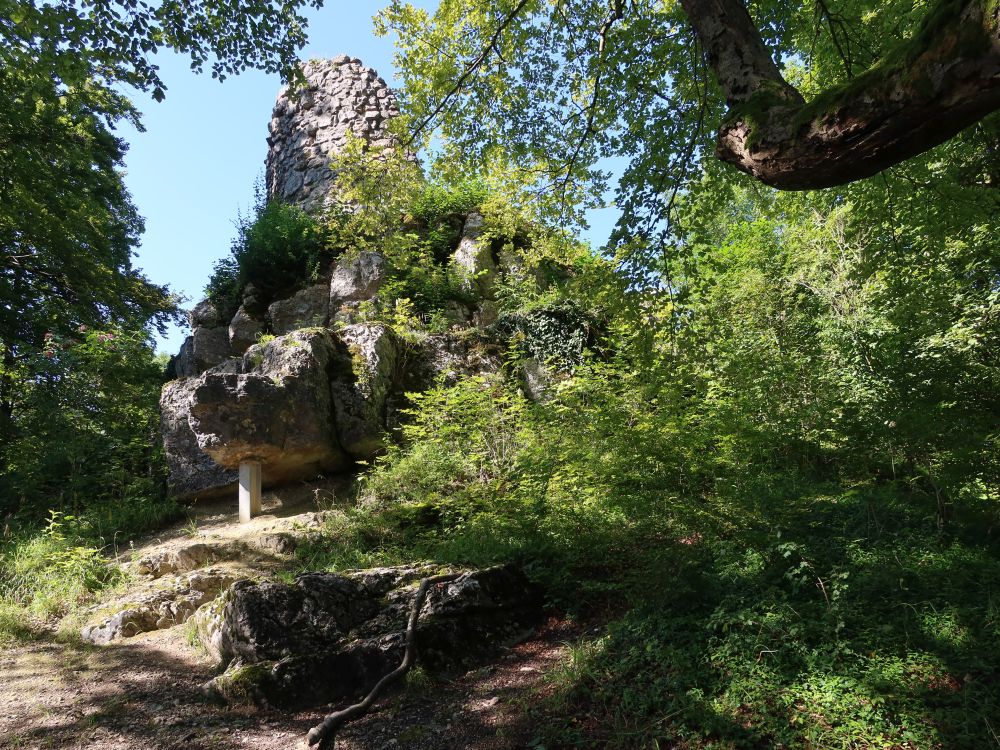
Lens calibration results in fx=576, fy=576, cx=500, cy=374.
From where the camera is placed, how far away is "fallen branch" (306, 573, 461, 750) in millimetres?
3543

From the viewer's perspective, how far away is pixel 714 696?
10.6ft

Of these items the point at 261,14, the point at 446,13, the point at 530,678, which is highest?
the point at 446,13

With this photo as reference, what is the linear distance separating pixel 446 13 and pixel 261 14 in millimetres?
1908

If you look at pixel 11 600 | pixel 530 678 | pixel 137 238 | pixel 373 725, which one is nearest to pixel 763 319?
pixel 530 678

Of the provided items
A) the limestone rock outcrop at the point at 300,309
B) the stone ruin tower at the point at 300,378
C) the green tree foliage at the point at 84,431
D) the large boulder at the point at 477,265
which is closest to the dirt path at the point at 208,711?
the stone ruin tower at the point at 300,378

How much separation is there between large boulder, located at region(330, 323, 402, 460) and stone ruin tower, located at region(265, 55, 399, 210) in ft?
30.1

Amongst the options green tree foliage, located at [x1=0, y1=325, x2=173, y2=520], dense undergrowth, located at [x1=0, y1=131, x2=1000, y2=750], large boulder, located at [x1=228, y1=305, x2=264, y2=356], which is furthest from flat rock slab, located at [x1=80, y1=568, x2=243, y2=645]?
large boulder, located at [x1=228, y1=305, x2=264, y2=356]

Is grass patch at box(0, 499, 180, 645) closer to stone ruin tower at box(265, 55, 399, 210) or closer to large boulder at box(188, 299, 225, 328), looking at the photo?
large boulder at box(188, 299, 225, 328)

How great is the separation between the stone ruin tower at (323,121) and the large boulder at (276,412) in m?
9.78

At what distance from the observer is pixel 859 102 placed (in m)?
2.07

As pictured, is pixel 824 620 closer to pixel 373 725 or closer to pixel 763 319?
pixel 373 725

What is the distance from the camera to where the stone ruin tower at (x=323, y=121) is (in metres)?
18.4

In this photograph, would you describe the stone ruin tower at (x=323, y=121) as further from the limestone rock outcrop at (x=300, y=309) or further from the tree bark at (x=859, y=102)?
the tree bark at (x=859, y=102)

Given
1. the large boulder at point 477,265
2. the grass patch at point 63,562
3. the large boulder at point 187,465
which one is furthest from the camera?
the large boulder at point 477,265
